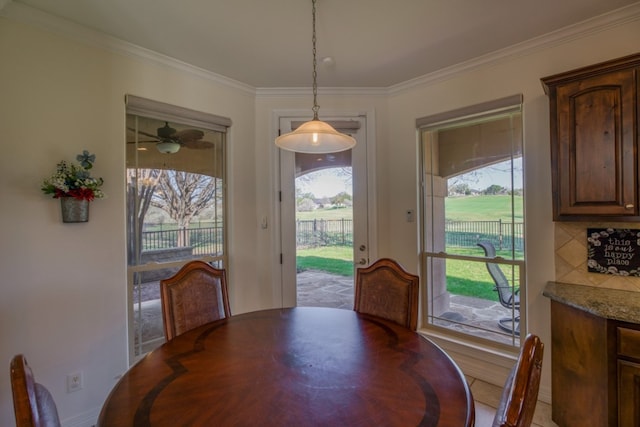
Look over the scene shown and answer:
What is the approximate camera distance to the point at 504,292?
245cm

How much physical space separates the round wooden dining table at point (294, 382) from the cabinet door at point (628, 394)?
1.06 m

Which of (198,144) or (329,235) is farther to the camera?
(329,235)

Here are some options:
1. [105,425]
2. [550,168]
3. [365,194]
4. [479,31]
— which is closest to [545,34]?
[479,31]

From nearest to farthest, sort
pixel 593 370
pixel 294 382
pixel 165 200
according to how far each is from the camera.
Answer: pixel 294 382
pixel 593 370
pixel 165 200

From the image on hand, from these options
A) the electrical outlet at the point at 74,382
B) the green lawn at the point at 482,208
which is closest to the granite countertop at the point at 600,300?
the green lawn at the point at 482,208

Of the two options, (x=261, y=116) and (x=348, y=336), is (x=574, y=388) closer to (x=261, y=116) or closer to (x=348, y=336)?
(x=348, y=336)

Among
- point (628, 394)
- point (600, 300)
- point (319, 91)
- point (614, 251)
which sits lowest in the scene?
point (628, 394)

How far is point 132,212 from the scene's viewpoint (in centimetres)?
226

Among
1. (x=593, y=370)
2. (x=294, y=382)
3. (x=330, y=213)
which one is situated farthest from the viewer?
(x=330, y=213)

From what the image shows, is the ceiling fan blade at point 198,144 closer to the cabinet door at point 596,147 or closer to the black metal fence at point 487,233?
the black metal fence at point 487,233

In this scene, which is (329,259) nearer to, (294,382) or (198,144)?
(198,144)

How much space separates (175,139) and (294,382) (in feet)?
7.12

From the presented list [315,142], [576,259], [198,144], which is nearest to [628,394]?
[576,259]

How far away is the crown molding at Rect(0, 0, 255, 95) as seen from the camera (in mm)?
1731
